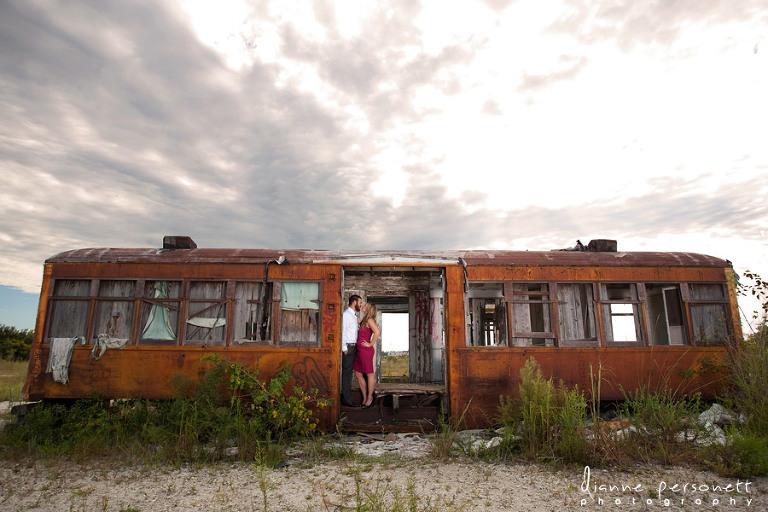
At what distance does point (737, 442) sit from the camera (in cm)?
496

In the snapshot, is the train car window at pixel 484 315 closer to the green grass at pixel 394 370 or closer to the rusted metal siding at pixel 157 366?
the green grass at pixel 394 370

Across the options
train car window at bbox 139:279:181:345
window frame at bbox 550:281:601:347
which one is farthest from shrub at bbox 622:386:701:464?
train car window at bbox 139:279:181:345

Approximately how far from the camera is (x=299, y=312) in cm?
729

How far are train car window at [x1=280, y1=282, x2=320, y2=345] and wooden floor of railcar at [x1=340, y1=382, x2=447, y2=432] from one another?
4.68 feet

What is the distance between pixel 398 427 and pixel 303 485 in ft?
8.07

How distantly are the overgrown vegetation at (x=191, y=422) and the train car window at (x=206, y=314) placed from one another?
42cm

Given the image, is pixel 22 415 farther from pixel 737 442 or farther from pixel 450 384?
pixel 737 442

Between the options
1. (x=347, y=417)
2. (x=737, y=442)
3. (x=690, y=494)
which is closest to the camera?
(x=690, y=494)

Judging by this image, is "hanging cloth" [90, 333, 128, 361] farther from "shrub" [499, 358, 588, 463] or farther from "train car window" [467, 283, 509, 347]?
"train car window" [467, 283, 509, 347]

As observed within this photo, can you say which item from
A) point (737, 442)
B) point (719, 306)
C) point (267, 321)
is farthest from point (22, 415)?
point (719, 306)

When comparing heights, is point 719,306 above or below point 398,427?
above

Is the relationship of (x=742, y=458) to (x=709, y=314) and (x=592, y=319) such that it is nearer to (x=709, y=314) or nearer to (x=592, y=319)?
(x=592, y=319)

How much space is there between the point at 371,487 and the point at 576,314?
4.60m

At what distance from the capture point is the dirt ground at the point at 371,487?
4344mm
